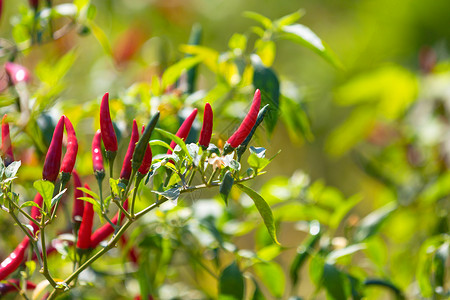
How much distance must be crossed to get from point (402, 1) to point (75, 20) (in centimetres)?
246

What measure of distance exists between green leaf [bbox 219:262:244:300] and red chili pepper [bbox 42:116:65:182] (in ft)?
1.01

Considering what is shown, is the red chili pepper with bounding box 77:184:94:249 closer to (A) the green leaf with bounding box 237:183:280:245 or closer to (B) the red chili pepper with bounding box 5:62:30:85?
(A) the green leaf with bounding box 237:183:280:245

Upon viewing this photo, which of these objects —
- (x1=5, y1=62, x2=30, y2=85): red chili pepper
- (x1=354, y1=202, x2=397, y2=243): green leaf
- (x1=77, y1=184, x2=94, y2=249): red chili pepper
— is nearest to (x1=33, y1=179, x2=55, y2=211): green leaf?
Result: (x1=77, y1=184, x2=94, y2=249): red chili pepper

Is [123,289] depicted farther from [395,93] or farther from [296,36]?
[395,93]

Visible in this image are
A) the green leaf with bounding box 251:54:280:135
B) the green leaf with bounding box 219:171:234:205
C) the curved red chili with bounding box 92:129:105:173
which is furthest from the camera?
the green leaf with bounding box 251:54:280:135

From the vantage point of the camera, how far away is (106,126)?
2.21ft

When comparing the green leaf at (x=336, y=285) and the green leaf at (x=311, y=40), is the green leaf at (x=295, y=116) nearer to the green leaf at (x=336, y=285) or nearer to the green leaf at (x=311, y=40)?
the green leaf at (x=311, y=40)

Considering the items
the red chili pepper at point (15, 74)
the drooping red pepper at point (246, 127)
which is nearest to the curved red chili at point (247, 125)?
the drooping red pepper at point (246, 127)

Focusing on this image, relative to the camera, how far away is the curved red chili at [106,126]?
0.67 m

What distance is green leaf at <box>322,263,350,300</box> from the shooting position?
2.82 feet

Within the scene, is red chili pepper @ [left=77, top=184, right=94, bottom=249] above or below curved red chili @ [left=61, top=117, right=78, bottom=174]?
below

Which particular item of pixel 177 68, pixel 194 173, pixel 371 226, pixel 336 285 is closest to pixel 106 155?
pixel 194 173

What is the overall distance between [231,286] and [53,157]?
13.0 inches

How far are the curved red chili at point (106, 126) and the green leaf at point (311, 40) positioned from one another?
1.13 feet
